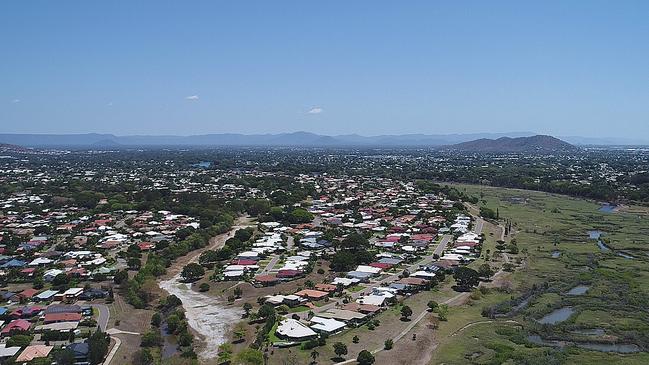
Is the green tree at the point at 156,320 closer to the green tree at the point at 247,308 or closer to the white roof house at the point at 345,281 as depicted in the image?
the green tree at the point at 247,308

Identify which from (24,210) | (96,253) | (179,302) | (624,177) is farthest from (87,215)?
(624,177)

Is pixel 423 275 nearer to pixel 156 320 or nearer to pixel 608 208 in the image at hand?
pixel 156 320

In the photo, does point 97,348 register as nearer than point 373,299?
Yes

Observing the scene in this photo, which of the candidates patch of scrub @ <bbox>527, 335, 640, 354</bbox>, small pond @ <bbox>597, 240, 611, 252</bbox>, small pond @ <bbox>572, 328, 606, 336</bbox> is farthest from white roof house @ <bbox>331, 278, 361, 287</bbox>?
small pond @ <bbox>597, 240, 611, 252</bbox>

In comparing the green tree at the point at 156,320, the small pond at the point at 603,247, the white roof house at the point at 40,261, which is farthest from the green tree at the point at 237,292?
the small pond at the point at 603,247

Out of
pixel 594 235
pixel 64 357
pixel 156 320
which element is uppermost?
pixel 64 357

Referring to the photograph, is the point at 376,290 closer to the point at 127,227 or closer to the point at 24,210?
the point at 127,227

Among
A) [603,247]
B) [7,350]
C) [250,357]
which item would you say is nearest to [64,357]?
[7,350]
